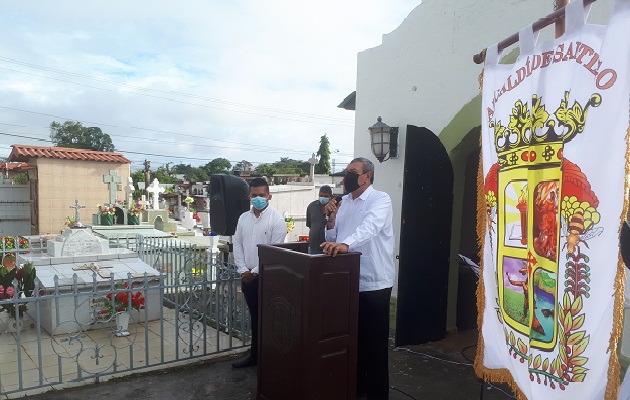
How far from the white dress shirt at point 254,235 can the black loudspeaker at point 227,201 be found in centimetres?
86

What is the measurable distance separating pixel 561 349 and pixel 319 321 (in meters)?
1.34

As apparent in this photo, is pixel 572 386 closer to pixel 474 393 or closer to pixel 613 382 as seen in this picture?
Result: pixel 613 382

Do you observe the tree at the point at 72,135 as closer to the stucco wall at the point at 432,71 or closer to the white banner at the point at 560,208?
the stucco wall at the point at 432,71

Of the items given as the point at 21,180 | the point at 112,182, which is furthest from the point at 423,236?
the point at 21,180

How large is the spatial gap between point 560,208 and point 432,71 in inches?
137

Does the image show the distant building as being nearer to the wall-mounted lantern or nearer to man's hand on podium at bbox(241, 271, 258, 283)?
the wall-mounted lantern

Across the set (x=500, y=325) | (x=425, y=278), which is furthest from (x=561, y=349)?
(x=425, y=278)

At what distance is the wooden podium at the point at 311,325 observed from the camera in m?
2.76

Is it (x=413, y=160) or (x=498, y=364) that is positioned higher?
(x=413, y=160)

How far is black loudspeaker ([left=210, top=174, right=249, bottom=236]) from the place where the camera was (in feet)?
16.7

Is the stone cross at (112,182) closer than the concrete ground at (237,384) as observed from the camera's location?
No

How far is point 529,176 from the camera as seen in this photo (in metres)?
2.22

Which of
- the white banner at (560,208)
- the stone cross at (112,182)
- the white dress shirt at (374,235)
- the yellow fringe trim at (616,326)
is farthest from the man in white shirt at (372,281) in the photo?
the stone cross at (112,182)

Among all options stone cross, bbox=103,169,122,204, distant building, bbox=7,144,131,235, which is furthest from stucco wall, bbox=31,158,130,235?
stone cross, bbox=103,169,122,204
